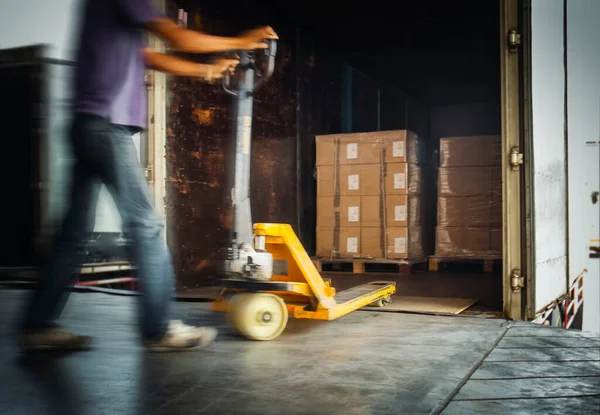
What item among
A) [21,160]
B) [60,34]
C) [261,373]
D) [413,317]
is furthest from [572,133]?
[21,160]

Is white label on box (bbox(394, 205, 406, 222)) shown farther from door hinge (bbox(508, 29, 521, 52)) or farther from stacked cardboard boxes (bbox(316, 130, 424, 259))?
door hinge (bbox(508, 29, 521, 52))

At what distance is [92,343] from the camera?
3240mm

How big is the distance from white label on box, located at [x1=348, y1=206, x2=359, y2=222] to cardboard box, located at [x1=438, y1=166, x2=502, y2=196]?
109 cm

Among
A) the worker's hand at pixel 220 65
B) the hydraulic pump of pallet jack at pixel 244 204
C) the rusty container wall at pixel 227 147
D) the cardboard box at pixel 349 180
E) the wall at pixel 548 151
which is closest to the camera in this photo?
the worker's hand at pixel 220 65

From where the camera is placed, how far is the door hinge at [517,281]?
161 inches

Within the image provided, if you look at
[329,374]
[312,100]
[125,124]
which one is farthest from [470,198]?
[125,124]

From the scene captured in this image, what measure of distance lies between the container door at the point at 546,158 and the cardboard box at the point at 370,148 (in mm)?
2380

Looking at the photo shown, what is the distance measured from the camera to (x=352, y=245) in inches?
307

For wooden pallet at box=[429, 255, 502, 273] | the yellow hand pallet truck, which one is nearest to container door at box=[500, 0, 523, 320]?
the yellow hand pallet truck

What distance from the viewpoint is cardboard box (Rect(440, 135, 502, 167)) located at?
764cm

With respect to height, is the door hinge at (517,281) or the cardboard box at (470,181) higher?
the cardboard box at (470,181)

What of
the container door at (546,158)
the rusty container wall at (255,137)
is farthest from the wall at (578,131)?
the rusty container wall at (255,137)

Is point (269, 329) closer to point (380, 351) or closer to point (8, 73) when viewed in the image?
point (380, 351)

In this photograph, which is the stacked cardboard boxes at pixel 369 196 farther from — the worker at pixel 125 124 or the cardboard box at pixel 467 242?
the worker at pixel 125 124
